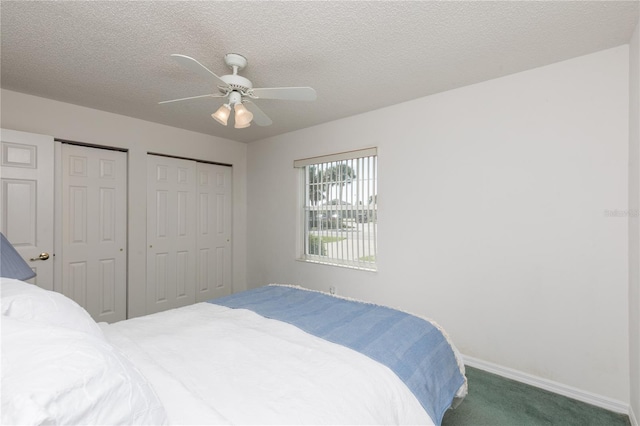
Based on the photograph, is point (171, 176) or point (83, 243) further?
point (171, 176)

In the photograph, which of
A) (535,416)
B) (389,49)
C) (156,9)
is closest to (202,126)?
(156,9)

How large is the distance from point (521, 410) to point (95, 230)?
13.5 feet

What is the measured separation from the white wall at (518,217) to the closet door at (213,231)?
2.09m

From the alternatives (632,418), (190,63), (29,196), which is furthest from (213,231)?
(632,418)

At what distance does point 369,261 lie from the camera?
3.32 m

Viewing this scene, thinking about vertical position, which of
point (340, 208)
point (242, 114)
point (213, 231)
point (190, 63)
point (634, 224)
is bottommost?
point (213, 231)

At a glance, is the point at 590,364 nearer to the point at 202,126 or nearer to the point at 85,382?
the point at 85,382

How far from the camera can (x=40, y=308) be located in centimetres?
104

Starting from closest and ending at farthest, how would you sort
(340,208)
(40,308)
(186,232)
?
(40,308) → (340,208) → (186,232)

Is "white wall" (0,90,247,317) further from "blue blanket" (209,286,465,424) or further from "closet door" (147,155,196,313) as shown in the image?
"blue blanket" (209,286,465,424)

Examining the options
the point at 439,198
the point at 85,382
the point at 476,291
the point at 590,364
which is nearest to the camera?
the point at 85,382

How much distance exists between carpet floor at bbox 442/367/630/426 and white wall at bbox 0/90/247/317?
3.33 meters

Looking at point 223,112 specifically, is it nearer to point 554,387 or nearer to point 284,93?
point 284,93

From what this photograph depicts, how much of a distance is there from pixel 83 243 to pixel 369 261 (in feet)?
10.0
